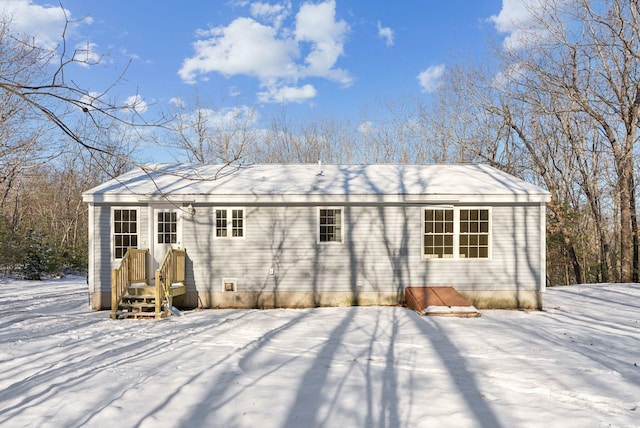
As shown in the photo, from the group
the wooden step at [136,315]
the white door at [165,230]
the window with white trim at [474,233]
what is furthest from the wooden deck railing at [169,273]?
the window with white trim at [474,233]

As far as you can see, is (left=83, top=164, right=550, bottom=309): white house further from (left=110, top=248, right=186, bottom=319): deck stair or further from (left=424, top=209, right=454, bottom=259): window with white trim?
(left=110, top=248, right=186, bottom=319): deck stair

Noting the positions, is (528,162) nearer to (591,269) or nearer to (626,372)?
(591,269)

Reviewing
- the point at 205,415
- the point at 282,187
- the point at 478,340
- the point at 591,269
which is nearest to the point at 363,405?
the point at 205,415

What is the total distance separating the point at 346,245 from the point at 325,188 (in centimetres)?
159

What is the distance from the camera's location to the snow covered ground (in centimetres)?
378

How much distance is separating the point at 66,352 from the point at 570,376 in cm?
714

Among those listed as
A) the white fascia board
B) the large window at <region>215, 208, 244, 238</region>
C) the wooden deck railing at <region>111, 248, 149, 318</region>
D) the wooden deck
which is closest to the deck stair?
the wooden deck railing at <region>111, 248, 149, 318</region>

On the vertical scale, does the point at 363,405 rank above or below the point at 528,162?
below

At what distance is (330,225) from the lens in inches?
387

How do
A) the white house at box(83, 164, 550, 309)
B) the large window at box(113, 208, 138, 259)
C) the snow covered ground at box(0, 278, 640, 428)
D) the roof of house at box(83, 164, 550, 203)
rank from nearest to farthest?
the snow covered ground at box(0, 278, 640, 428), the roof of house at box(83, 164, 550, 203), the large window at box(113, 208, 138, 259), the white house at box(83, 164, 550, 309)

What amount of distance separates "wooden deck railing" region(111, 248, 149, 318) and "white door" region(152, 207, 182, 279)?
1.00 feet

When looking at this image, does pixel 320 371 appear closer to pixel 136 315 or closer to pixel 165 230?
pixel 136 315

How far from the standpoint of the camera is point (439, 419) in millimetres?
3699

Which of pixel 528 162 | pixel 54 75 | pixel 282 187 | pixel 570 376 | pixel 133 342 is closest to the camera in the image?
pixel 54 75
